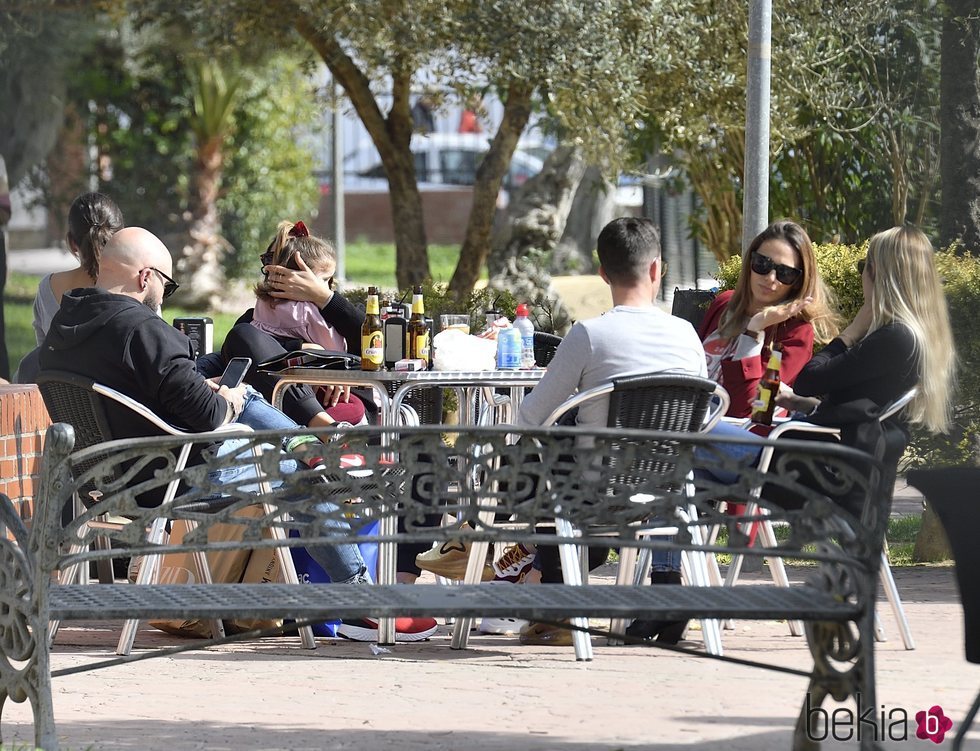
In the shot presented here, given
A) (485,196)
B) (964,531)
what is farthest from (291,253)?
(485,196)

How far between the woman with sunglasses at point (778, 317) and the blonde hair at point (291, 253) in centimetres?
177

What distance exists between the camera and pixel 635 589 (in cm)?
354

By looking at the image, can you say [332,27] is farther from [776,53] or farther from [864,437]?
[864,437]

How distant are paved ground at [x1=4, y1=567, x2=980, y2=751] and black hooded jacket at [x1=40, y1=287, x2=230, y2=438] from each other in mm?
809

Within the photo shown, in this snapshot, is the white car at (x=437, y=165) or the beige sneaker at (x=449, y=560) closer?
the beige sneaker at (x=449, y=560)

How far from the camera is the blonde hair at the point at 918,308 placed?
504 cm

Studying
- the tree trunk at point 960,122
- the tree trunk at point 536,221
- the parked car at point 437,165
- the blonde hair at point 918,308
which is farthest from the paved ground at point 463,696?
the parked car at point 437,165

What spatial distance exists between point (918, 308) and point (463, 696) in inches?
82.5

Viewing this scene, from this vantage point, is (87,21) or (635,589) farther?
(87,21)

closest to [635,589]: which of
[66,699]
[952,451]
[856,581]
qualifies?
[856,581]

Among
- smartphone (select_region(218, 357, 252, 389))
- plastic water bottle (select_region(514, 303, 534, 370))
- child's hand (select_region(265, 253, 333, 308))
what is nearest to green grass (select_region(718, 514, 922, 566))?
plastic water bottle (select_region(514, 303, 534, 370))

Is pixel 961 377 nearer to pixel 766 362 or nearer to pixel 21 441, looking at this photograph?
pixel 766 362

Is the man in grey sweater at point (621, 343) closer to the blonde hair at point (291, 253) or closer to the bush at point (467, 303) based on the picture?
the blonde hair at point (291, 253)

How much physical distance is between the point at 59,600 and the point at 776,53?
25.4ft
